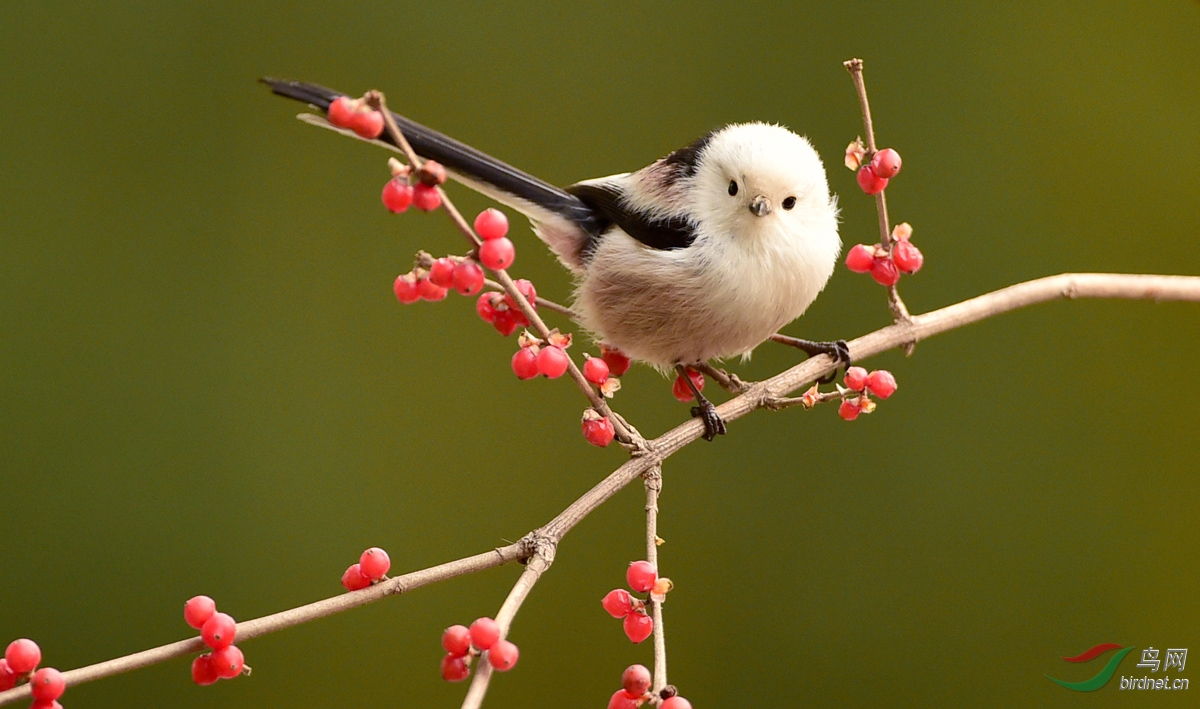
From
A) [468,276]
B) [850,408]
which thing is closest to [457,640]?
[468,276]

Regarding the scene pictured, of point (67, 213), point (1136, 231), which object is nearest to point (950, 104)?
point (1136, 231)

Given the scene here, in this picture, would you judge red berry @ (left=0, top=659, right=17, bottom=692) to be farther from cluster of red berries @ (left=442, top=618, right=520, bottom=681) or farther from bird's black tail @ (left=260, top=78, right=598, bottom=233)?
bird's black tail @ (left=260, top=78, right=598, bottom=233)

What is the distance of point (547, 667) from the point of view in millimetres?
1745

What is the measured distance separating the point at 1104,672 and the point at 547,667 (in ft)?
2.81

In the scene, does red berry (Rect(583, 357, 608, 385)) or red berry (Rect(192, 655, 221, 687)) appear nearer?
red berry (Rect(192, 655, 221, 687))

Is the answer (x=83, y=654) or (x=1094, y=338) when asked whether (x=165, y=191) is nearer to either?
(x=83, y=654)

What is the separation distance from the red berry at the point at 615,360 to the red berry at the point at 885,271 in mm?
301

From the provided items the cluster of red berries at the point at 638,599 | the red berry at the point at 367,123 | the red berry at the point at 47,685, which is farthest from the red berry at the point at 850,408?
the red berry at the point at 47,685

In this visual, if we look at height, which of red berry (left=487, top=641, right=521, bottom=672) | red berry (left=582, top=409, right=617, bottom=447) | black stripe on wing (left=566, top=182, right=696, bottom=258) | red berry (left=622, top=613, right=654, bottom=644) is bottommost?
red berry (left=487, top=641, right=521, bottom=672)

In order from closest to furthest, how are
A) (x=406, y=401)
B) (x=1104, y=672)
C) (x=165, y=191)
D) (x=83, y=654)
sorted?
(x=1104, y=672), (x=83, y=654), (x=165, y=191), (x=406, y=401)

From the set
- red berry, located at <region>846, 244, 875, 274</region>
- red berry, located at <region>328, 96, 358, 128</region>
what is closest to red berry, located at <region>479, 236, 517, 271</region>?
red berry, located at <region>328, 96, 358, 128</region>

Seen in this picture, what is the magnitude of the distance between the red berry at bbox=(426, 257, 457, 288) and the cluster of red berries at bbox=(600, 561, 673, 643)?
9.3 inches

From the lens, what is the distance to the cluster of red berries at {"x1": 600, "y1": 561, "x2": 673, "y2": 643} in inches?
28.5

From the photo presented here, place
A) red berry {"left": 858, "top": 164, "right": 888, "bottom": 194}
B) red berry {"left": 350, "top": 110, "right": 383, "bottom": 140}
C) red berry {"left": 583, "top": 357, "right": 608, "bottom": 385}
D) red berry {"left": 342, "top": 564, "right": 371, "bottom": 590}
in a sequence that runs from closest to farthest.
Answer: red berry {"left": 350, "top": 110, "right": 383, "bottom": 140} < red berry {"left": 342, "top": 564, "right": 371, "bottom": 590} < red berry {"left": 583, "top": 357, "right": 608, "bottom": 385} < red berry {"left": 858, "top": 164, "right": 888, "bottom": 194}
